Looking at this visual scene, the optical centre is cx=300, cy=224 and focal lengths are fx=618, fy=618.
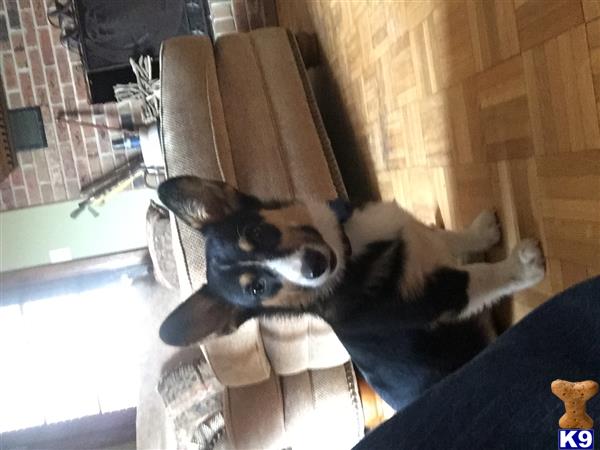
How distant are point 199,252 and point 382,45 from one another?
1.09 metres

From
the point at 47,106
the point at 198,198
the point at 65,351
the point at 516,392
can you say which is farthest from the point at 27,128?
the point at 516,392

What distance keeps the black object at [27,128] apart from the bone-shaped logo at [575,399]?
5003 mm

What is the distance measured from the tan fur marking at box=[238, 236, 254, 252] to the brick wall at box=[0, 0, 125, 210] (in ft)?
11.5

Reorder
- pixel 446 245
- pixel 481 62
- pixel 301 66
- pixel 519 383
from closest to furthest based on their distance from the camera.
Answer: pixel 519 383 → pixel 481 62 → pixel 446 245 → pixel 301 66

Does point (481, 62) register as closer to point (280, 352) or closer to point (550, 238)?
point (550, 238)

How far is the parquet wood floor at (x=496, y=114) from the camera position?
135 cm

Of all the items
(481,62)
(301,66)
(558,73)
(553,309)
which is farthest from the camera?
(301,66)

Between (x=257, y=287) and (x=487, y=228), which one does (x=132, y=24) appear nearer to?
(x=257, y=287)

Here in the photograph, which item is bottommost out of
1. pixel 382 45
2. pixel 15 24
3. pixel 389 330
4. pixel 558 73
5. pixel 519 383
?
pixel 389 330

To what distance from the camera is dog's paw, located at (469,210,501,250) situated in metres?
1.83

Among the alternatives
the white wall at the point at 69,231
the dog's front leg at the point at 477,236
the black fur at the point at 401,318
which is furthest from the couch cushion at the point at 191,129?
the white wall at the point at 69,231

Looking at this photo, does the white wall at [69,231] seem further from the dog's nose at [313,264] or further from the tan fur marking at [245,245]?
the dog's nose at [313,264]

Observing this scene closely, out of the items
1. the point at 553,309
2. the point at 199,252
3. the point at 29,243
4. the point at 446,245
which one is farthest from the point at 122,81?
the point at 553,309

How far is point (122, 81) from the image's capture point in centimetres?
477
